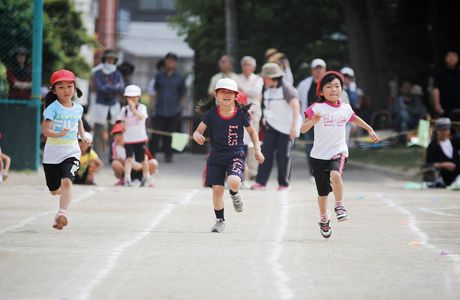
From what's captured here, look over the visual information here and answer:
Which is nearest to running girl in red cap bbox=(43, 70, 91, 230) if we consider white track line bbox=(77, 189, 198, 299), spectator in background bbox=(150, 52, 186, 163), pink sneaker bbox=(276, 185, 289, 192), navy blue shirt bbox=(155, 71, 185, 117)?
white track line bbox=(77, 189, 198, 299)

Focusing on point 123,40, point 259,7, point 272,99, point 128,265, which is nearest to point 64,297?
point 128,265

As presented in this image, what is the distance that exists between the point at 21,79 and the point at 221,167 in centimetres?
925

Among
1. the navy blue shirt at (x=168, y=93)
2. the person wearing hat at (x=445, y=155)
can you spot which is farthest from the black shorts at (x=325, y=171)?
the navy blue shirt at (x=168, y=93)

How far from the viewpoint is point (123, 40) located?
3482 inches

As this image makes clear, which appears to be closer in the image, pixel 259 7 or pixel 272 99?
pixel 272 99

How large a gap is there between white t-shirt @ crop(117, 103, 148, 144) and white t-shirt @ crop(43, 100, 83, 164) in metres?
6.77

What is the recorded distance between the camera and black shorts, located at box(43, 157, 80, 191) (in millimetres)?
12859

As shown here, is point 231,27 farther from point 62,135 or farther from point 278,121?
point 62,135

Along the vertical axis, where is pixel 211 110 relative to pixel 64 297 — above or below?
above

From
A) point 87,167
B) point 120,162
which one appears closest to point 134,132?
point 120,162

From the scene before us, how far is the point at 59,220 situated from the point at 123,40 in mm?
76618

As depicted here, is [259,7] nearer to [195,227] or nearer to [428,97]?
[428,97]

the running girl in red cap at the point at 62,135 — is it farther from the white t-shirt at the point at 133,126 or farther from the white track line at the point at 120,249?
the white t-shirt at the point at 133,126

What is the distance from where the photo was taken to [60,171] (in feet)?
42.7
